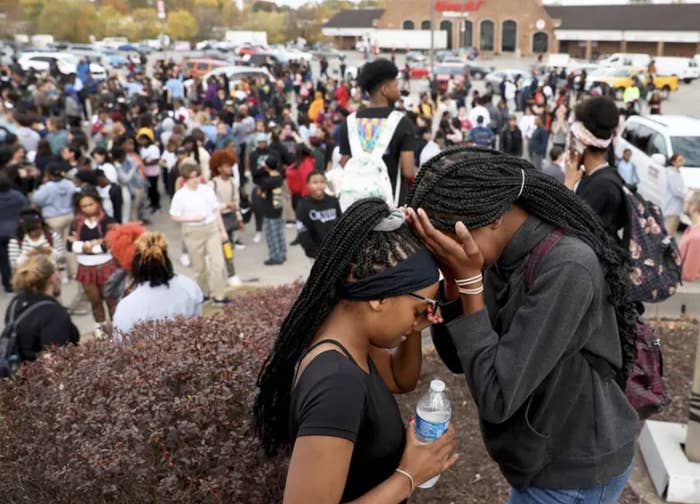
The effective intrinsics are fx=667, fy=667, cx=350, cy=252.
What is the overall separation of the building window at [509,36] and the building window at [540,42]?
6.44 feet

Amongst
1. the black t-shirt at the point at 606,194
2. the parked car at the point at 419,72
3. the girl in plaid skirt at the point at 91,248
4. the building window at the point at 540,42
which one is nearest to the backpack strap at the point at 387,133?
the black t-shirt at the point at 606,194

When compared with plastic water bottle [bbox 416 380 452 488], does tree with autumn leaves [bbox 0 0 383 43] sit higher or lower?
higher

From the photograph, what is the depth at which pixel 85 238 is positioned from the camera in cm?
661

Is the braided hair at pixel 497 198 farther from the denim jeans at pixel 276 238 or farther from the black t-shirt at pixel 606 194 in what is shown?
the denim jeans at pixel 276 238

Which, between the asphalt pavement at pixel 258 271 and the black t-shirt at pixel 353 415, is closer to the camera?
the black t-shirt at pixel 353 415

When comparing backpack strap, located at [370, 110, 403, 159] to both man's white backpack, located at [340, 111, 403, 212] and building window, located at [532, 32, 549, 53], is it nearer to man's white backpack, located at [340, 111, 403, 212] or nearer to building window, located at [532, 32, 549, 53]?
man's white backpack, located at [340, 111, 403, 212]

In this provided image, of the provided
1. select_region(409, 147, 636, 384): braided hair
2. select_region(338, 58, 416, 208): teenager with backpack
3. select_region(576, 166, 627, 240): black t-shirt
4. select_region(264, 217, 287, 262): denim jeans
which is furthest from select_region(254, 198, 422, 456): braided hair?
select_region(264, 217, 287, 262): denim jeans

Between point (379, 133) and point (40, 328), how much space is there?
8.42 feet

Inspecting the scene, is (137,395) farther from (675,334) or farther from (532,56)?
(532,56)

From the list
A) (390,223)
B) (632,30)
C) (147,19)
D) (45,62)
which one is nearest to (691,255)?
(390,223)

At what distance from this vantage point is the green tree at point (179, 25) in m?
72.1

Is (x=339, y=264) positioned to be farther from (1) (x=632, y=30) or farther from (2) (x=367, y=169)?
(1) (x=632, y=30)

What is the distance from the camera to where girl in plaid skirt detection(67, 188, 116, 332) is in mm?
6566

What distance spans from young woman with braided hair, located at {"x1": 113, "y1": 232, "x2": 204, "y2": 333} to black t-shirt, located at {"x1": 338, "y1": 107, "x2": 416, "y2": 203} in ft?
5.02
